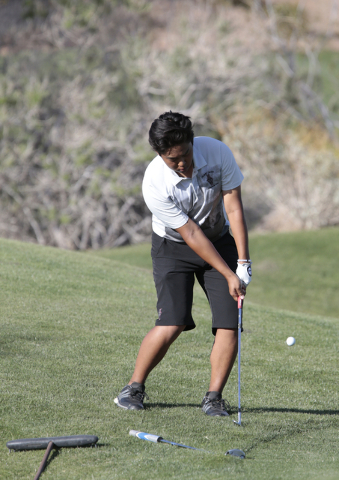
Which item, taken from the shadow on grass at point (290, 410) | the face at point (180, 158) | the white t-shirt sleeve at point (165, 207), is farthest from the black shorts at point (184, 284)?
the shadow on grass at point (290, 410)

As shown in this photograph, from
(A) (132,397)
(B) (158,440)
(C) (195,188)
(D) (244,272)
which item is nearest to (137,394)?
(A) (132,397)

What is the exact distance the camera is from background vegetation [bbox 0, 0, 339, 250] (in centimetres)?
2025

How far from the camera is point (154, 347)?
12.1ft

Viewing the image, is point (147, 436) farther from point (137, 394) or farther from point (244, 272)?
point (244, 272)

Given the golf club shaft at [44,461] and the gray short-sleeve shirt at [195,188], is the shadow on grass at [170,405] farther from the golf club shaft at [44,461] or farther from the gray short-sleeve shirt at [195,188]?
the gray short-sleeve shirt at [195,188]

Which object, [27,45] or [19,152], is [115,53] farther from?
[19,152]

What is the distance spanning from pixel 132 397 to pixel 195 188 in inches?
53.6

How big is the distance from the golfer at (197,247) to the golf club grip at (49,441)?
2.08 feet

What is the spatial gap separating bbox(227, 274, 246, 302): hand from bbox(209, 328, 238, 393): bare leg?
0.28m

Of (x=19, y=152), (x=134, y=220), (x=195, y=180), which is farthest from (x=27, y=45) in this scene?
(x=195, y=180)

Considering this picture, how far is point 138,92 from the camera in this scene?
23141 mm

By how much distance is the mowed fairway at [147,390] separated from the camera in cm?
297

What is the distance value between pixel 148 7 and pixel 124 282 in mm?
20312

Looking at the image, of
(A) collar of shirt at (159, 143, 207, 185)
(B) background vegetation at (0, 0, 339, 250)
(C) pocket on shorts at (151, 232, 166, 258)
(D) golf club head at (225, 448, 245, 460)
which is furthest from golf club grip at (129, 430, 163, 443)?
(B) background vegetation at (0, 0, 339, 250)
